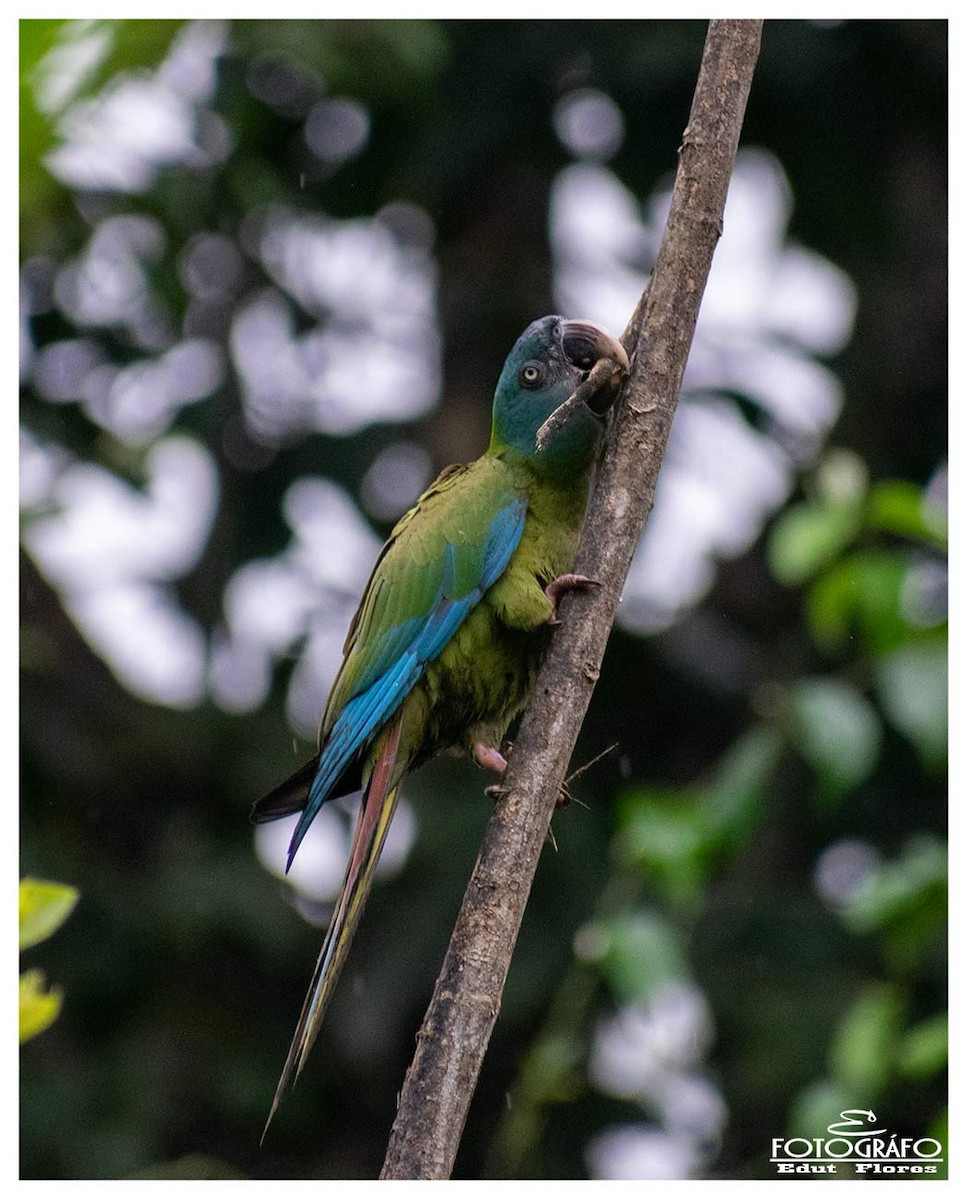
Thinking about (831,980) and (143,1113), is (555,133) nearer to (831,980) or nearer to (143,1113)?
(831,980)

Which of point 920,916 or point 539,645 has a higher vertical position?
point 539,645

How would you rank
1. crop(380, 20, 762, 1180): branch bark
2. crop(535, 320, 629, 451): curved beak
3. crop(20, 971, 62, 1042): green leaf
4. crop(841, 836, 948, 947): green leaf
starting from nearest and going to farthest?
crop(20, 971, 62, 1042): green leaf → crop(380, 20, 762, 1180): branch bark → crop(535, 320, 629, 451): curved beak → crop(841, 836, 948, 947): green leaf

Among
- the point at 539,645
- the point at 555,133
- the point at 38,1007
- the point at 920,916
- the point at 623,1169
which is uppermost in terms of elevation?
Answer: the point at 555,133

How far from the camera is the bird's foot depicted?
2.20 meters

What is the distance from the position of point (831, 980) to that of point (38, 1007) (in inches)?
131

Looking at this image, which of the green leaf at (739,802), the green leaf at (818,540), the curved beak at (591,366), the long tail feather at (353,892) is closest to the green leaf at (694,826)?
the green leaf at (739,802)

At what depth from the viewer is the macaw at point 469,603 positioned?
105 inches

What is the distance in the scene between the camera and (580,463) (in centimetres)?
285

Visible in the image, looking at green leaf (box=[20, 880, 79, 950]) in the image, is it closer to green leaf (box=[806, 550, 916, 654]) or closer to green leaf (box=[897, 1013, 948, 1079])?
green leaf (box=[897, 1013, 948, 1079])

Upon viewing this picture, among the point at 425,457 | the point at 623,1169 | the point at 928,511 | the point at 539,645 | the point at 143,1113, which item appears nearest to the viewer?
the point at 539,645

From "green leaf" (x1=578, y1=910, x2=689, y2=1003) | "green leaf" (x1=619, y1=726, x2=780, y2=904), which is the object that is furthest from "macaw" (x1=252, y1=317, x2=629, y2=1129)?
"green leaf" (x1=578, y1=910, x2=689, y2=1003)

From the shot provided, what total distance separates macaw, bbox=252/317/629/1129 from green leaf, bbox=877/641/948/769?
77 centimetres

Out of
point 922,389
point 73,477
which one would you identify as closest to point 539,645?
point 73,477
